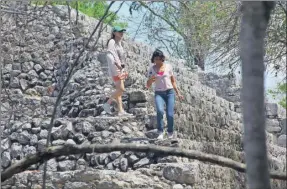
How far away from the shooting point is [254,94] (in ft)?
12.8

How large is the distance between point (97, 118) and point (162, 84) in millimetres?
829

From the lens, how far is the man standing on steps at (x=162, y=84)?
7777 mm

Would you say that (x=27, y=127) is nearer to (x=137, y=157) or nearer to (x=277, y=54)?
(x=137, y=157)

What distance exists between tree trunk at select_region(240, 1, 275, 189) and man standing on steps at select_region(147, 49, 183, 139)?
3.73 m

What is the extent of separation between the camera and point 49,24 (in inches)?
390

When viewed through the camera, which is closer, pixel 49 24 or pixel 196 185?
pixel 196 185

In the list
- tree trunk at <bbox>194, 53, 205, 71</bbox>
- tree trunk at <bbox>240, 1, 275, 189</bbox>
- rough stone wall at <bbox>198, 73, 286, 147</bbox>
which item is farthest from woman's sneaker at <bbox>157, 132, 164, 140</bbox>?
tree trunk at <bbox>240, 1, 275, 189</bbox>

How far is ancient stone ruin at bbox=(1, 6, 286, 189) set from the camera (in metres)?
7.63

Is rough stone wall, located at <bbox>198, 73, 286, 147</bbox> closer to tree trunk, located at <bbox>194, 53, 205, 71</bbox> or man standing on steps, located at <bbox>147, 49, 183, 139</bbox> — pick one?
tree trunk, located at <bbox>194, 53, 205, 71</bbox>

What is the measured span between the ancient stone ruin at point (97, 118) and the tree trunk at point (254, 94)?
272 cm

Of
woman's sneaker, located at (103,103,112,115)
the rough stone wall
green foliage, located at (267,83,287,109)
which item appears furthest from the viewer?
the rough stone wall

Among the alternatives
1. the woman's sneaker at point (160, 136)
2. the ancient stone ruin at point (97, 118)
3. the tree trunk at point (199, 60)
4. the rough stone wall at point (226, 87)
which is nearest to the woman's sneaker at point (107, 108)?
the ancient stone ruin at point (97, 118)

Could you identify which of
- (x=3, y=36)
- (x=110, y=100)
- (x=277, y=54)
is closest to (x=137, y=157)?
(x=110, y=100)

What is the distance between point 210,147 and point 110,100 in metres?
1.11
